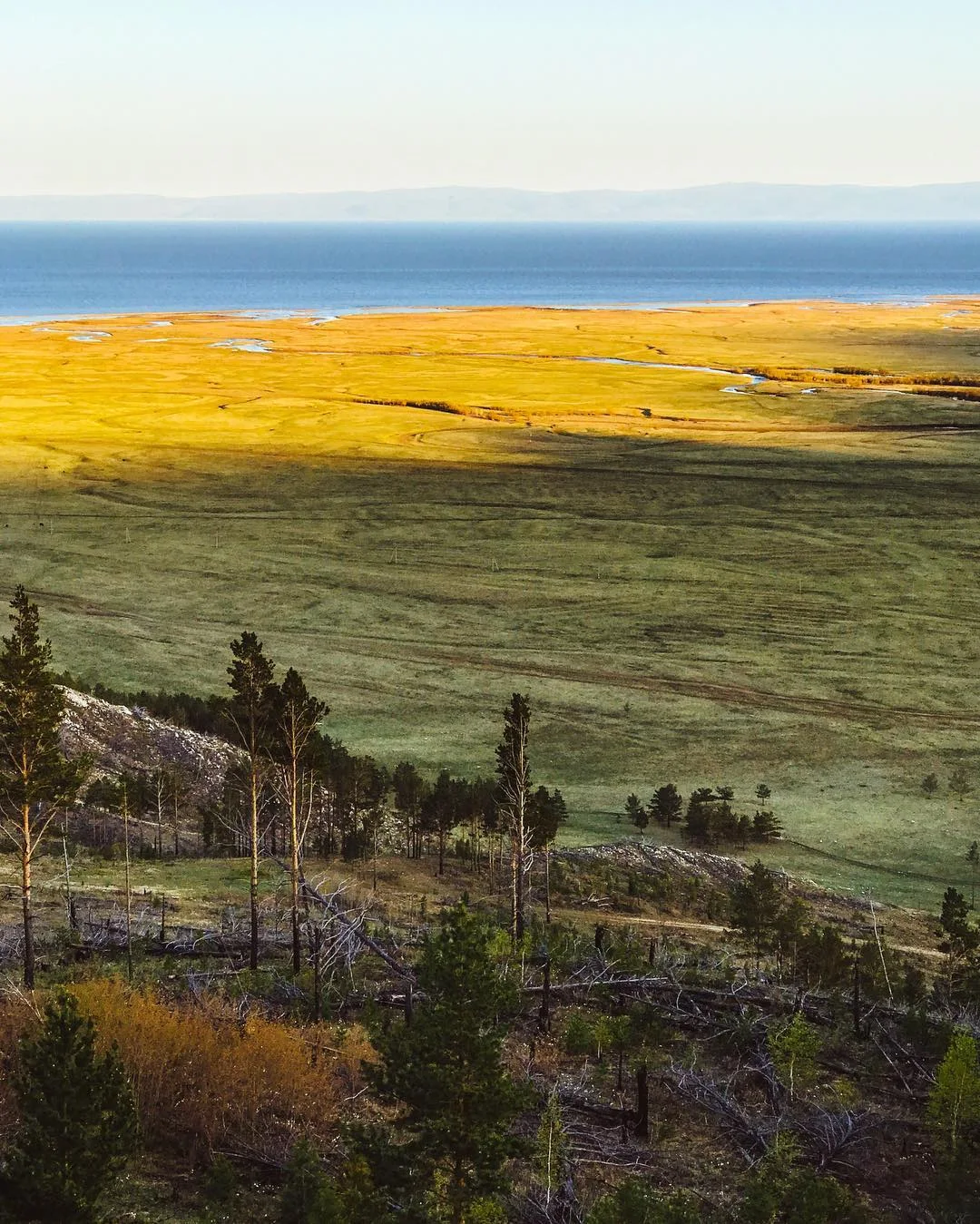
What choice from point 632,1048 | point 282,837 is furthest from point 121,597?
point 632,1048

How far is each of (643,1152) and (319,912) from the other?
9914 mm

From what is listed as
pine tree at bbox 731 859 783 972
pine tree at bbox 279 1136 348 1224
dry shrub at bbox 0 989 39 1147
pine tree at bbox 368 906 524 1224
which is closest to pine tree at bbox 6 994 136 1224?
pine tree at bbox 279 1136 348 1224

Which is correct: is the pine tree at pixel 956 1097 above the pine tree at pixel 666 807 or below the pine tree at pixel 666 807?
above

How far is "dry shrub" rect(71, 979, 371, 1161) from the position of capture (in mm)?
17141

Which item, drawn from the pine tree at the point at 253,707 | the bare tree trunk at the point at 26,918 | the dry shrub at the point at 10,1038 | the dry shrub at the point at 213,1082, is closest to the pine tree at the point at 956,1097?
the dry shrub at the point at 213,1082

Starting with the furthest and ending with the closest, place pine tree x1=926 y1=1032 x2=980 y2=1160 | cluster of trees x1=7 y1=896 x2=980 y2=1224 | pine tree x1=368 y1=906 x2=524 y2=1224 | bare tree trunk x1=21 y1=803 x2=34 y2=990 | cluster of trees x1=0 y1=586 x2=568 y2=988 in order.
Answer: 1. cluster of trees x1=0 y1=586 x2=568 y2=988
2. bare tree trunk x1=21 y1=803 x2=34 y2=990
3. pine tree x1=926 y1=1032 x2=980 y2=1160
4. pine tree x1=368 y1=906 x2=524 y2=1224
5. cluster of trees x1=7 y1=896 x2=980 y2=1224

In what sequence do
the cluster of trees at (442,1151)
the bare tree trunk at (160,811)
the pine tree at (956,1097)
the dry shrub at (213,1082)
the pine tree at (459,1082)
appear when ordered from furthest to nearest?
the bare tree trunk at (160,811), the dry shrub at (213,1082), the pine tree at (956,1097), the pine tree at (459,1082), the cluster of trees at (442,1151)

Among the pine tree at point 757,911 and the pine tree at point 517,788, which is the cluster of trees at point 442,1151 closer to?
the pine tree at point 517,788

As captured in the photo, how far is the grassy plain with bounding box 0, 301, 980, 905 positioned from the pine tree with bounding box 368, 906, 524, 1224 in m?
19.0

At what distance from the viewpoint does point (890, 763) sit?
39469 millimetres

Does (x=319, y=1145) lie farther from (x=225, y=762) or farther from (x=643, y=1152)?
(x=225, y=762)

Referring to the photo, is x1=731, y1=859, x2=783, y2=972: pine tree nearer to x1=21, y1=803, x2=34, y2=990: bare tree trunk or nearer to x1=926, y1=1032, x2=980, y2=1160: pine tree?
x1=926, y1=1032, x2=980, y2=1160: pine tree

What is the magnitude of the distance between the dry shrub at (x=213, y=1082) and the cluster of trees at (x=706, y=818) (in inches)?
680

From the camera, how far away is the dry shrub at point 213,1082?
17.1m
